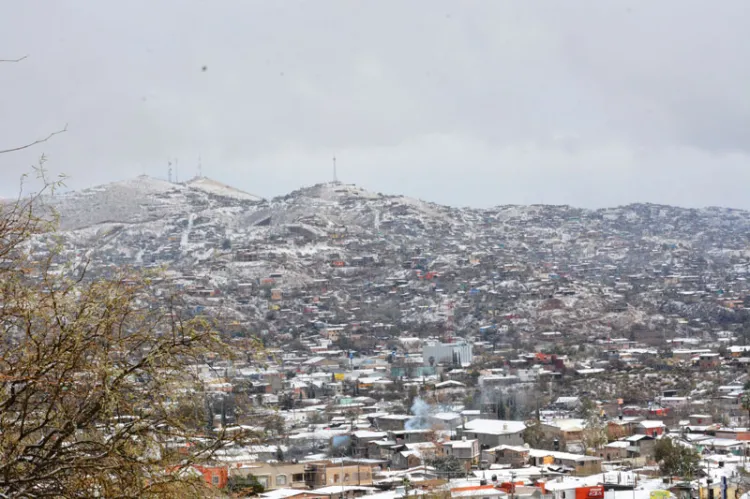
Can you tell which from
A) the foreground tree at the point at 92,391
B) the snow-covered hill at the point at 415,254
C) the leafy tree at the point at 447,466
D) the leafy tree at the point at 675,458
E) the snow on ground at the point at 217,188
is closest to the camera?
the foreground tree at the point at 92,391

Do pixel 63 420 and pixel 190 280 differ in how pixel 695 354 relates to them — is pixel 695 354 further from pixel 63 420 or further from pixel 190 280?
pixel 63 420

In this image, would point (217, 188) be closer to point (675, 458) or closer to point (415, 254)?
point (415, 254)

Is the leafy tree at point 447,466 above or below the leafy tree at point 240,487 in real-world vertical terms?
below

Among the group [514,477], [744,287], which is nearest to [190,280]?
[744,287]

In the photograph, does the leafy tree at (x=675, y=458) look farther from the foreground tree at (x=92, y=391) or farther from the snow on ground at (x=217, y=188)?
the snow on ground at (x=217, y=188)

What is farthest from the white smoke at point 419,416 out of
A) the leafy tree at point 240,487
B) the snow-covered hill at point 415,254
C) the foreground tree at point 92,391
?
the foreground tree at point 92,391

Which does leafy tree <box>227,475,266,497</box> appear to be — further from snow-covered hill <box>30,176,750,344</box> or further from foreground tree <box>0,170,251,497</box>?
snow-covered hill <box>30,176,750,344</box>
